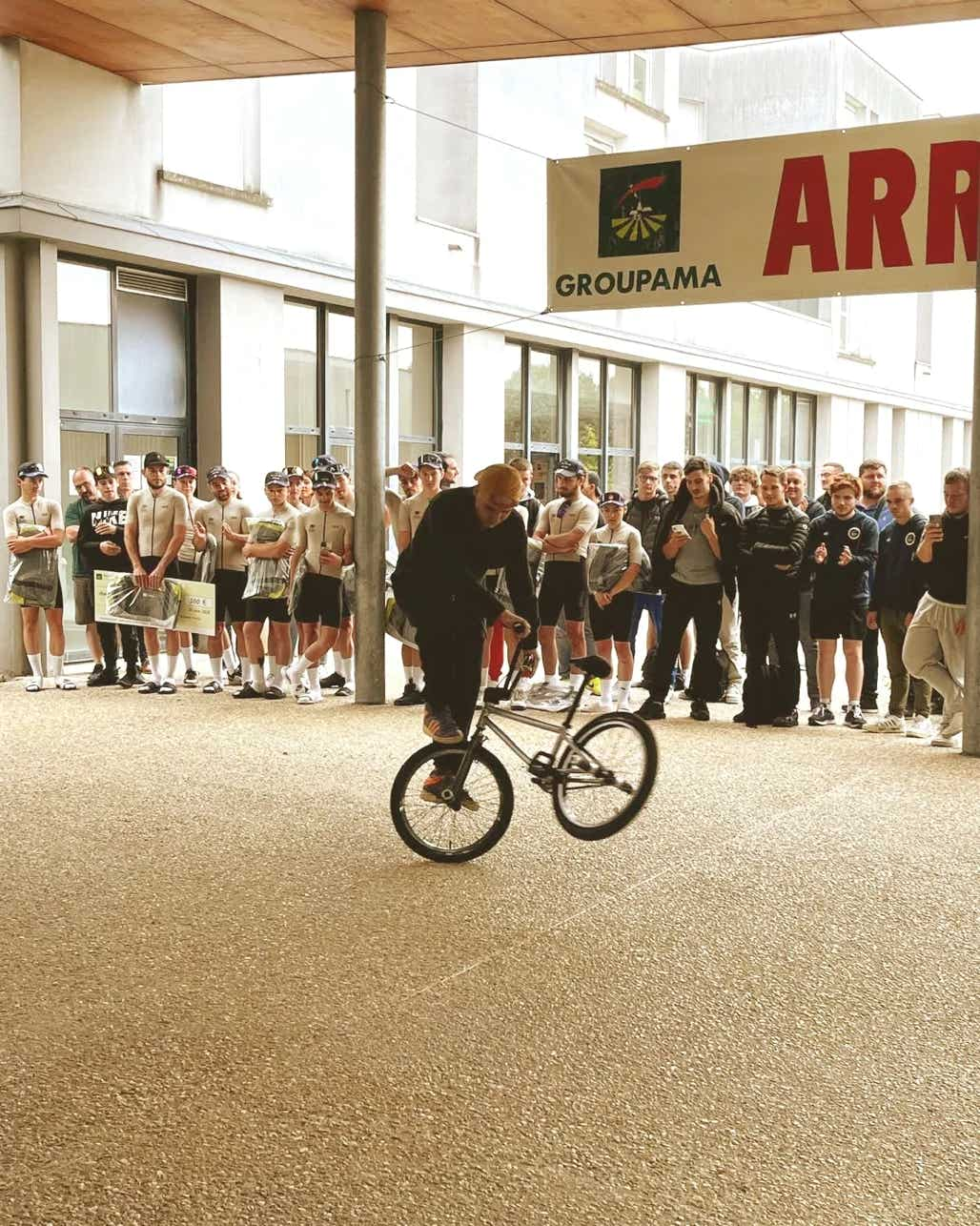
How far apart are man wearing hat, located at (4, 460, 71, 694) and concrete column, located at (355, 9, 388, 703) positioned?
8.96 ft

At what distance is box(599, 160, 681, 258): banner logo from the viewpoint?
11594 millimetres

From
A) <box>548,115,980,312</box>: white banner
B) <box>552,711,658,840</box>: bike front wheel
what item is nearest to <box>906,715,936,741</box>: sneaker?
<box>548,115,980,312</box>: white banner

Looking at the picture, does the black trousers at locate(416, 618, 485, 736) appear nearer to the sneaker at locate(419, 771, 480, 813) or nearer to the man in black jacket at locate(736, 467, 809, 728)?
the sneaker at locate(419, 771, 480, 813)

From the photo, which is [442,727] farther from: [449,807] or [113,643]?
[113,643]

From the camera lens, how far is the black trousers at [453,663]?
7.24 meters

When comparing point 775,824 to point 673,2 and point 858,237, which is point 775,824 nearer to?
point 858,237

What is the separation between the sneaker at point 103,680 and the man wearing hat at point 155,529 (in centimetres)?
68

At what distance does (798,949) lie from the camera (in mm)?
5770

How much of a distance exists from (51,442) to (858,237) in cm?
754

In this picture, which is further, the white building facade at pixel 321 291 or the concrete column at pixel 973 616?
the white building facade at pixel 321 291

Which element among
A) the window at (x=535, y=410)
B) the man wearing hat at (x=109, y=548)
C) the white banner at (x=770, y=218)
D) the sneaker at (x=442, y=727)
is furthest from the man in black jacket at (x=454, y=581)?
the window at (x=535, y=410)

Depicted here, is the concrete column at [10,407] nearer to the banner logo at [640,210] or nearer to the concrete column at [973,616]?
the banner logo at [640,210]

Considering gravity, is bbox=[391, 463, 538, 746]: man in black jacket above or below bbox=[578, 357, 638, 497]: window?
below

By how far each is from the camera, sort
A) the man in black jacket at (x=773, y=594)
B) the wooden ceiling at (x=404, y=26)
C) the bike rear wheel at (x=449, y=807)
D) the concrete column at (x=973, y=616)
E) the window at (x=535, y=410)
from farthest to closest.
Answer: the window at (x=535, y=410) → the wooden ceiling at (x=404, y=26) → the man in black jacket at (x=773, y=594) → the concrete column at (x=973, y=616) → the bike rear wheel at (x=449, y=807)
